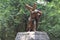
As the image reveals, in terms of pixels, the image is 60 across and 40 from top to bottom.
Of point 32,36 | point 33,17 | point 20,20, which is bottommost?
point 32,36

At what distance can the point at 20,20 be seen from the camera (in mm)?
19984

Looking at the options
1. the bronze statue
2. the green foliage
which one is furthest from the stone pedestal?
the green foliage

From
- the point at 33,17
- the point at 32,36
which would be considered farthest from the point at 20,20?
the point at 32,36

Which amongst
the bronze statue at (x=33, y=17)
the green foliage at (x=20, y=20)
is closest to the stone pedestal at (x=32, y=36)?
the bronze statue at (x=33, y=17)

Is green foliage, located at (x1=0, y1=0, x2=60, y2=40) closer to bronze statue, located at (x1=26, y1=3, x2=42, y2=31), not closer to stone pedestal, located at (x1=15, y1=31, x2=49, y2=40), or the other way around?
bronze statue, located at (x1=26, y1=3, x2=42, y2=31)

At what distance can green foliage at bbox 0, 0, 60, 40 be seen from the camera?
1958 cm

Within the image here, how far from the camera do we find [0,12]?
20.4 m

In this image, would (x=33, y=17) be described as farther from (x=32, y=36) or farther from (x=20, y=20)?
(x=20, y=20)

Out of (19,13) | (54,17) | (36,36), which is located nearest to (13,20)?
(19,13)

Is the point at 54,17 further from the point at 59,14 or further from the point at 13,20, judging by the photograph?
A: the point at 13,20

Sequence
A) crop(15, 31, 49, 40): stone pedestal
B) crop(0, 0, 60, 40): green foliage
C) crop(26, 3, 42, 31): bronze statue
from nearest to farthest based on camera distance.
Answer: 1. crop(15, 31, 49, 40): stone pedestal
2. crop(26, 3, 42, 31): bronze statue
3. crop(0, 0, 60, 40): green foliage

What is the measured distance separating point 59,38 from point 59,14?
1661mm

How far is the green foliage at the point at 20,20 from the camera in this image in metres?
19.6

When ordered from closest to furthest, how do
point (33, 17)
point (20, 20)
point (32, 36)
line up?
point (32, 36) → point (33, 17) → point (20, 20)
